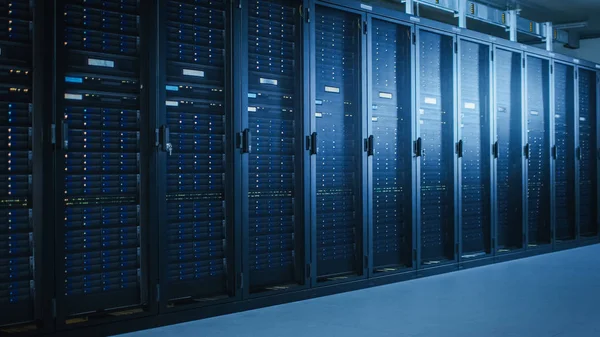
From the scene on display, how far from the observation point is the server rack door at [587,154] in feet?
27.0

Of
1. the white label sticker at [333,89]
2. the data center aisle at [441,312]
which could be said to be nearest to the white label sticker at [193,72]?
the white label sticker at [333,89]

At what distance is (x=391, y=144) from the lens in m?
5.50

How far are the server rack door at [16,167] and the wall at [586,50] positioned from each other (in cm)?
816

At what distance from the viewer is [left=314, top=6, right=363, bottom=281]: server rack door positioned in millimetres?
4906

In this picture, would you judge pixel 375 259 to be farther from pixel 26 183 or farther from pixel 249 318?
pixel 26 183

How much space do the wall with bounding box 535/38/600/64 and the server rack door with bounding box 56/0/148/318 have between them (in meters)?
7.61

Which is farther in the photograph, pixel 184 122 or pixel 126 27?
pixel 184 122

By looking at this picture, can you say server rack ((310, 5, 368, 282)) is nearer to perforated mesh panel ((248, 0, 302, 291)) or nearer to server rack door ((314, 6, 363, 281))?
server rack door ((314, 6, 363, 281))

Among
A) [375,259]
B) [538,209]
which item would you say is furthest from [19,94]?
[538,209]

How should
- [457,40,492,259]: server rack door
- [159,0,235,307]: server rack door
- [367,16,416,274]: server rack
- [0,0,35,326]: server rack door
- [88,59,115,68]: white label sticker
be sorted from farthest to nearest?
[457,40,492,259]: server rack door < [367,16,416,274]: server rack < [159,0,235,307]: server rack door < [88,59,115,68]: white label sticker < [0,0,35,326]: server rack door

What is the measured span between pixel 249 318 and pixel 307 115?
4.90 ft

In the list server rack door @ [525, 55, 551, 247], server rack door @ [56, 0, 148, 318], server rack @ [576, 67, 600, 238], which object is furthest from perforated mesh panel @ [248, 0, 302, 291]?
server rack @ [576, 67, 600, 238]

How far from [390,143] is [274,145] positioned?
50.5 inches

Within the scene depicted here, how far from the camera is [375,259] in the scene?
5379 mm
